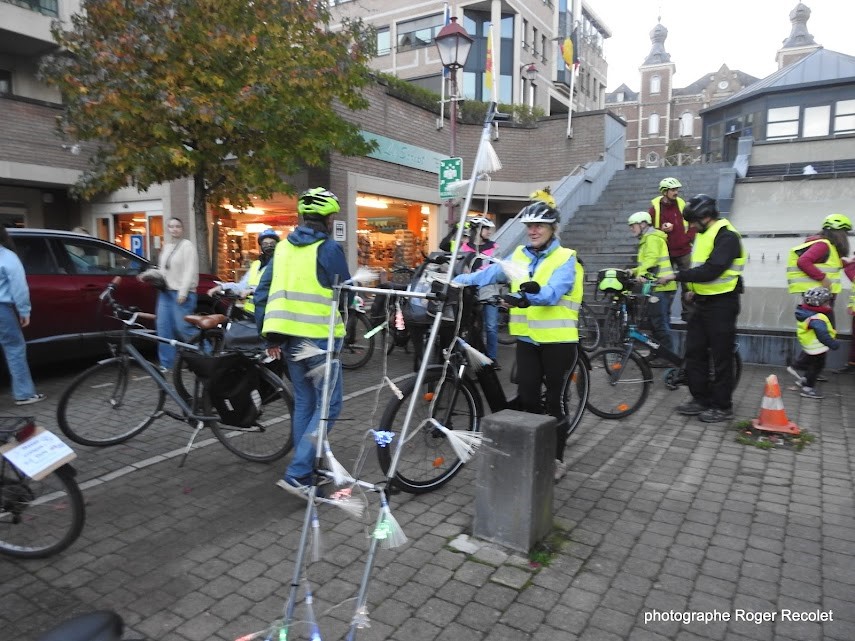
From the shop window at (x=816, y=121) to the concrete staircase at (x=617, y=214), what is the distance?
9.98 m

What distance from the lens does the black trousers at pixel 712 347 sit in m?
5.66

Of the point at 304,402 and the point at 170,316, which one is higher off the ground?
the point at 170,316

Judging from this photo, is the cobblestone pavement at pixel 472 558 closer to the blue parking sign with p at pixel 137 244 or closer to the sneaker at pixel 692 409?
the sneaker at pixel 692 409

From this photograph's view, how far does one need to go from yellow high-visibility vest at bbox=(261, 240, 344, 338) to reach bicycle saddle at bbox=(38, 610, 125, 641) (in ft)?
7.89

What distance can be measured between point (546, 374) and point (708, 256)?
252cm

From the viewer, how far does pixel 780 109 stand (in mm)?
23094

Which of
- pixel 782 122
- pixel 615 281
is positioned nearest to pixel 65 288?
pixel 615 281

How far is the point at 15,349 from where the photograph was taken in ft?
19.5

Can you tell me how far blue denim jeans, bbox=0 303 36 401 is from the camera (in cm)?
586

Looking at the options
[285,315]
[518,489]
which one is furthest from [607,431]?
[285,315]

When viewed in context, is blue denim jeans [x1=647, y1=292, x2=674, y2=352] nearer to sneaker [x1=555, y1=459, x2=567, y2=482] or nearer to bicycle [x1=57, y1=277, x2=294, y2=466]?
sneaker [x1=555, y1=459, x2=567, y2=482]

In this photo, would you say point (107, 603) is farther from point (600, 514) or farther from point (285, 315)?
point (600, 514)

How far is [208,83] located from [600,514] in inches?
296

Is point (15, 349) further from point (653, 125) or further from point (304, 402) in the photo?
point (653, 125)
